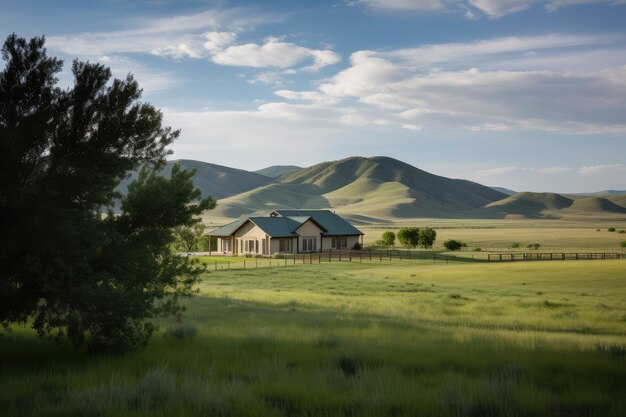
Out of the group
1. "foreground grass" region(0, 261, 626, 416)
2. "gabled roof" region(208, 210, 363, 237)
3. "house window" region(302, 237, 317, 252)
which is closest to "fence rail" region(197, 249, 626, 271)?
"gabled roof" region(208, 210, 363, 237)

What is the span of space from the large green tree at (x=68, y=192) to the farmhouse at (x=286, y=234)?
6043cm

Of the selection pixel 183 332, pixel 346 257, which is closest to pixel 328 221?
pixel 346 257

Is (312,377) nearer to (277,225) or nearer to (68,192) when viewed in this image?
(68,192)

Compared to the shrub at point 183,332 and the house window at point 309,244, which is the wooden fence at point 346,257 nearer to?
the house window at point 309,244

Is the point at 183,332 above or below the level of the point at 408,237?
below

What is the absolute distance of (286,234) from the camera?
72.8 metres

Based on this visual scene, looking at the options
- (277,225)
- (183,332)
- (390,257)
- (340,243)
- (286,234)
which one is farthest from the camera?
(340,243)

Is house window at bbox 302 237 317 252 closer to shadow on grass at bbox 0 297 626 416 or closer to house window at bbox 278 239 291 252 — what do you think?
house window at bbox 278 239 291 252

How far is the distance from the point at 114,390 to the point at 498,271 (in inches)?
1710

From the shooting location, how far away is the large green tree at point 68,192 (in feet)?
30.9

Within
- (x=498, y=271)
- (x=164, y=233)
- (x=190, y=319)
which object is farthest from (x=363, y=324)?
(x=498, y=271)

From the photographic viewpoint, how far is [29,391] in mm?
7938

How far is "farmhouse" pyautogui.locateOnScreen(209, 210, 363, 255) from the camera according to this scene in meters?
72.8

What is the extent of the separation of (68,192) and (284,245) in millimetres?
63259
